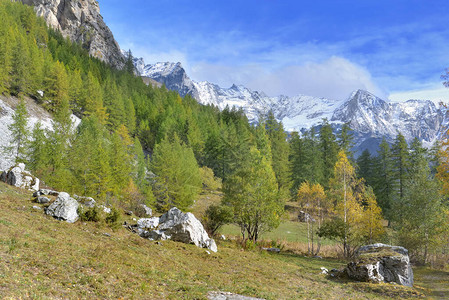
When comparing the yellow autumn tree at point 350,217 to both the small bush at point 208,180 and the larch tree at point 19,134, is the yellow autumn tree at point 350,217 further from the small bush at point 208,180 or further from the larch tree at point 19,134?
the larch tree at point 19,134

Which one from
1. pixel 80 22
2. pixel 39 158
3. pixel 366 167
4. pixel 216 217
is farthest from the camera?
pixel 80 22

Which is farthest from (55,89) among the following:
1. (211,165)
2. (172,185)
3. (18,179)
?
(172,185)

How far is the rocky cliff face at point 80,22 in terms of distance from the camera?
136m

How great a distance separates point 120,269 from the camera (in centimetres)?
1112

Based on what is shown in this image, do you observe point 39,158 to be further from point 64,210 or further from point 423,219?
point 423,219

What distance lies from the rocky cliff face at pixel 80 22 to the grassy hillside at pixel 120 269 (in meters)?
152

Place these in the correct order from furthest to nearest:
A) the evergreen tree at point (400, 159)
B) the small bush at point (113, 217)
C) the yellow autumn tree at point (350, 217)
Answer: the evergreen tree at point (400, 159), the yellow autumn tree at point (350, 217), the small bush at point (113, 217)

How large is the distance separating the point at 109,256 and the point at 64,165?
3081 centimetres

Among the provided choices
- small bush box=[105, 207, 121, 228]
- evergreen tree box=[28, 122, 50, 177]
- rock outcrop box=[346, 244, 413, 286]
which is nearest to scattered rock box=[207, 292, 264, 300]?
small bush box=[105, 207, 121, 228]

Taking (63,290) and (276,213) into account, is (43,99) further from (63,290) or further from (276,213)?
(63,290)

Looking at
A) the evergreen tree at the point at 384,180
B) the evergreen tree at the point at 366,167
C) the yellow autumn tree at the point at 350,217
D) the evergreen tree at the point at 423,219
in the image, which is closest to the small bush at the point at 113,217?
the yellow autumn tree at the point at 350,217

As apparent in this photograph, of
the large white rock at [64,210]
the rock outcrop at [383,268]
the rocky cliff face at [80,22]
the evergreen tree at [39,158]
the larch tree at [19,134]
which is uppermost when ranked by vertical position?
the rocky cliff face at [80,22]

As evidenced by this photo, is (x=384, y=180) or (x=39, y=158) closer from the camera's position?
(x=39, y=158)

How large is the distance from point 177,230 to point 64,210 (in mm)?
8031
